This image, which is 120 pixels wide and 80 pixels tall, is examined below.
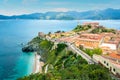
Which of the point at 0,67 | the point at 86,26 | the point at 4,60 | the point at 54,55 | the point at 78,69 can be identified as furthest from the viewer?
the point at 86,26

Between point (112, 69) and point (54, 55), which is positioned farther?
point (54, 55)

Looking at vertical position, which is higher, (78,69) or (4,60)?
(78,69)

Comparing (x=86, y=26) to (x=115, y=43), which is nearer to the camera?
(x=115, y=43)

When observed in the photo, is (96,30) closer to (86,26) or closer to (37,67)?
(86,26)

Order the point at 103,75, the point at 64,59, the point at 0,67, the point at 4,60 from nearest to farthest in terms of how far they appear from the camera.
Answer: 1. the point at 103,75
2. the point at 64,59
3. the point at 0,67
4. the point at 4,60

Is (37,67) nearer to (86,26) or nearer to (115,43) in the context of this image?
(115,43)

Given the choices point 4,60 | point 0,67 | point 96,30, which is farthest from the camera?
point 96,30

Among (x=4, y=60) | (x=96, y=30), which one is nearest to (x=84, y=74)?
(x=4, y=60)

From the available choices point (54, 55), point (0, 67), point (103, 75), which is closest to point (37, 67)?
point (54, 55)

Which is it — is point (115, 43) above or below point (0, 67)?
above
